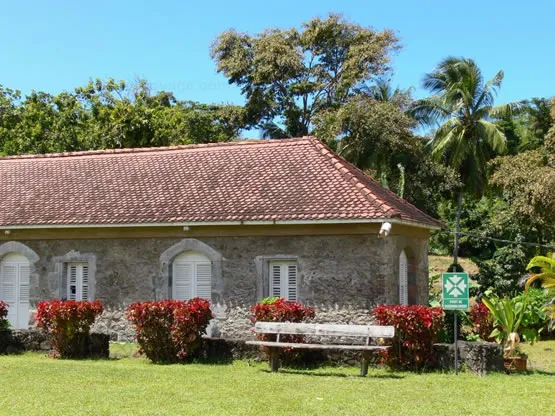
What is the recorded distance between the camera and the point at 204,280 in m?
17.1

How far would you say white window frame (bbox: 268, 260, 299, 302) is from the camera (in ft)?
53.6

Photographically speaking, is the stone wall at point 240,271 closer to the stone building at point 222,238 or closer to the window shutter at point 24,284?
the stone building at point 222,238

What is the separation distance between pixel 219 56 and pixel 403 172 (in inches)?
492

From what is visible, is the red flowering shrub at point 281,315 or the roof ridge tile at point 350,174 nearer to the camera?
the red flowering shrub at point 281,315

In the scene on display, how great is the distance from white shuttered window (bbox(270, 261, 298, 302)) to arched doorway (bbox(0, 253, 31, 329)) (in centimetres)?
A: 639

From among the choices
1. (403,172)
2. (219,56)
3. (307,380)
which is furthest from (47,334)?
(219,56)

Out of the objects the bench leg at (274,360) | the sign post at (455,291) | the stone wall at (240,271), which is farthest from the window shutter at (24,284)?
the sign post at (455,291)

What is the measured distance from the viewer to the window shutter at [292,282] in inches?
642

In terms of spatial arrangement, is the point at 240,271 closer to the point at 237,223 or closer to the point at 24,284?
the point at 237,223

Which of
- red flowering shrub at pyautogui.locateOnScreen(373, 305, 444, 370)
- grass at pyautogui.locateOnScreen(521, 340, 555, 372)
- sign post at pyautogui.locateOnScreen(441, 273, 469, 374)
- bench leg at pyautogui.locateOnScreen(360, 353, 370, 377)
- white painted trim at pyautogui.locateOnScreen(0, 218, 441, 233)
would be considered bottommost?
grass at pyautogui.locateOnScreen(521, 340, 555, 372)

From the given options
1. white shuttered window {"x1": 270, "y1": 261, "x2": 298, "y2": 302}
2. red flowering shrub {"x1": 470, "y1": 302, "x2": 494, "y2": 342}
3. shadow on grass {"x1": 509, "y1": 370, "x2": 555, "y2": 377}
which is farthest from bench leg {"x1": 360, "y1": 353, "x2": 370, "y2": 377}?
white shuttered window {"x1": 270, "y1": 261, "x2": 298, "y2": 302}

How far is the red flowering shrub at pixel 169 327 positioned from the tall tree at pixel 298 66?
74.0ft

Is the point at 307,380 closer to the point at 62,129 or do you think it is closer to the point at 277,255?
the point at 277,255

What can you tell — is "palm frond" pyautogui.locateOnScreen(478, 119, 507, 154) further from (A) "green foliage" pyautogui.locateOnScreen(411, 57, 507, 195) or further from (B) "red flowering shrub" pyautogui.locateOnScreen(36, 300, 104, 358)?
(B) "red flowering shrub" pyautogui.locateOnScreen(36, 300, 104, 358)
